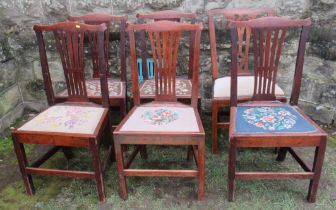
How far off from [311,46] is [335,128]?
775 millimetres

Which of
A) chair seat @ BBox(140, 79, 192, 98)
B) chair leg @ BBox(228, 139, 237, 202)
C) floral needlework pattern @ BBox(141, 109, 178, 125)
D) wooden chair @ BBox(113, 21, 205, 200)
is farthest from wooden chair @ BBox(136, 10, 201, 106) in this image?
chair leg @ BBox(228, 139, 237, 202)

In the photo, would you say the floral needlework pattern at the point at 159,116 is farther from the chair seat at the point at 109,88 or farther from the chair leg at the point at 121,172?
the chair seat at the point at 109,88

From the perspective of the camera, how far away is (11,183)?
230 cm

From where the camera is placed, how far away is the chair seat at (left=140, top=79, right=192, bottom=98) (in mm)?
2384

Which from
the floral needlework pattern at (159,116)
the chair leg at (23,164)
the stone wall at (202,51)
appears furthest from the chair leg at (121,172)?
the stone wall at (202,51)

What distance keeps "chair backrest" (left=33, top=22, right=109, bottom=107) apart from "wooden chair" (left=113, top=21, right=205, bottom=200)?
0.68 ft

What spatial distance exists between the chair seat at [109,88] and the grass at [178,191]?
21.8 inches

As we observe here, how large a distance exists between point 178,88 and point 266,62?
0.71 metres

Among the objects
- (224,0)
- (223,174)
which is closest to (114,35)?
(224,0)

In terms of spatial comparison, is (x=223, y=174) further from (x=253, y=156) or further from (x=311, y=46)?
(x=311, y=46)

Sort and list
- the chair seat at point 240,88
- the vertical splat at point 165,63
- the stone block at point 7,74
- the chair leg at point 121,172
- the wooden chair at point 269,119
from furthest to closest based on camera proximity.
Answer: the stone block at point 7,74
the chair seat at point 240,88
the vertical splat at point 165,63
the chair leg at point 121,172
the wooden chair at point 269,119

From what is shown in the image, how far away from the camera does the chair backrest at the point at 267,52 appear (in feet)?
6.33

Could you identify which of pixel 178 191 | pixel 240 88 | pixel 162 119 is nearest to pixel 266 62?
pixel 240 88

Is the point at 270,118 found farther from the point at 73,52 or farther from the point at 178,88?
the point at 73,52
